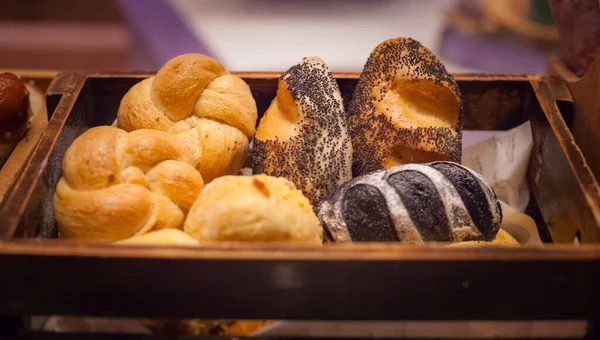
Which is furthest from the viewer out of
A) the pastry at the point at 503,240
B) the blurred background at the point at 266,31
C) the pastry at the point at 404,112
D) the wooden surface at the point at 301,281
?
the blurred background at the point at 266,31

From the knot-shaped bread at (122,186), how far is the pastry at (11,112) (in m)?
0.42

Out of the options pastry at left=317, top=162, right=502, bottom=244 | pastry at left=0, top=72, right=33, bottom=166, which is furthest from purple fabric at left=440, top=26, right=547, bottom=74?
pastry at left=0, top=72, right=33, bottom=166

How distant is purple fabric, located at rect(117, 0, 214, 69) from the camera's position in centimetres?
252

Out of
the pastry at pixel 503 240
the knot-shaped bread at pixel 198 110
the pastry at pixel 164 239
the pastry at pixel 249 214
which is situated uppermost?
the knot-shaped bread at pixel 198 110

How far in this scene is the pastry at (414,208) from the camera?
3.93 feet

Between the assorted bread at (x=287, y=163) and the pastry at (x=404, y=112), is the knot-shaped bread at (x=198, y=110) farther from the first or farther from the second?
the pastry at (x=404, y=112)

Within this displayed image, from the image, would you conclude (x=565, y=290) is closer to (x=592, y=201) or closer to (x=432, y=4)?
(x=592, y=201)

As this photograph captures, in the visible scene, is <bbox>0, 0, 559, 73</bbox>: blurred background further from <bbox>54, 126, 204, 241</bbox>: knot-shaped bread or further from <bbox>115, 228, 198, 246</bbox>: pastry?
<bbox>115, 228, 198, 246</bbox>: pastry

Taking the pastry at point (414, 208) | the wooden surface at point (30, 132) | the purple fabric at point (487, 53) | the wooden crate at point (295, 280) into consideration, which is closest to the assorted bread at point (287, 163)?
the pastry at point (414, 208)

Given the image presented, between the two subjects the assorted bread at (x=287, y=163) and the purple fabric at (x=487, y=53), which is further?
the purple fabric at (x=487, y=53)

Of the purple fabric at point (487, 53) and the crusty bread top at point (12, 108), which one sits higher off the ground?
the crusty bread top at point (12, 108)

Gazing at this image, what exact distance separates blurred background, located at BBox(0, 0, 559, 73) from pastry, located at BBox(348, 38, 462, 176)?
101cm

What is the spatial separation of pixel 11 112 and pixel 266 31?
1345 mm

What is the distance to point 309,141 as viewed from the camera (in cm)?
135
